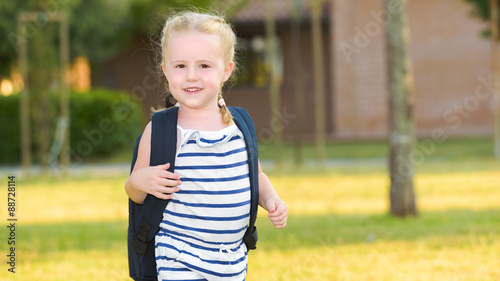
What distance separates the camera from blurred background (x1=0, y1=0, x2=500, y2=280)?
5.55m

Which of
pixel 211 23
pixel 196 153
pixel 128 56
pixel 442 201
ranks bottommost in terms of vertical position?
pixel 442 201

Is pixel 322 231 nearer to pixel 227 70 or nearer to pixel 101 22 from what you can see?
pixel 227 70

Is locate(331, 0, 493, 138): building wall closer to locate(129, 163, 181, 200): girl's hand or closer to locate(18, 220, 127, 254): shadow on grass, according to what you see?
locate(18, 220, 127, 254): shadow on grass

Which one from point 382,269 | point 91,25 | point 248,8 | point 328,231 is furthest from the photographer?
point 248,8

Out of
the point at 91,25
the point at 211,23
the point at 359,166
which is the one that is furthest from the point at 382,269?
the point at 91,25

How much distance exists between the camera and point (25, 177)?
1311 centimetres

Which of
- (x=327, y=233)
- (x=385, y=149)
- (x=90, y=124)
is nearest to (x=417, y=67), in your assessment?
(x=385, y=149)

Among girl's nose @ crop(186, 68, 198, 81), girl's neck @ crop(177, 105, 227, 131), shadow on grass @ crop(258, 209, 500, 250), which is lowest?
shadow on grass @ crop(258, 209, 500, 250)

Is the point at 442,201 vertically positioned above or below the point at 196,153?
below

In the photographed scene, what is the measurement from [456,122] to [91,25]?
1180cm

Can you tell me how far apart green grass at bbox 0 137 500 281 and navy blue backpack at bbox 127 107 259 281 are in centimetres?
197

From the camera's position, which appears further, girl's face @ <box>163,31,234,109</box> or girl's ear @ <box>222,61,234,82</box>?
girl's ear @ <box>222,61,234,82</box>

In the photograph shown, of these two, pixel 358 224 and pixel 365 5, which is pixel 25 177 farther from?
pixel 365 5

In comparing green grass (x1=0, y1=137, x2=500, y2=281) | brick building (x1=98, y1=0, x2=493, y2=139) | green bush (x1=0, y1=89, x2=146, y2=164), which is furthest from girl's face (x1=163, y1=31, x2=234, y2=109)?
brick building (x1=98, y1=0, x2=493, y2=139)
